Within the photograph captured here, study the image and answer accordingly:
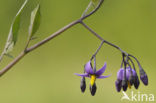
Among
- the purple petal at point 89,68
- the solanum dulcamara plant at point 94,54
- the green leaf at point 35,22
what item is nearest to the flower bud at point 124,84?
the solanum dulcamara plant at point 94,54

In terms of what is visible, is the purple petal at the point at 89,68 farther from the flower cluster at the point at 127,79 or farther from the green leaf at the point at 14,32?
the green leaf at the point at 14,32

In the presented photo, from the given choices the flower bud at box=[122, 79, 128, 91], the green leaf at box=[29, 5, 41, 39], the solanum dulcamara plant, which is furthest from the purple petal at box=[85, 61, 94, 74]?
the green leaf at box=[29, 5, 41, 39]

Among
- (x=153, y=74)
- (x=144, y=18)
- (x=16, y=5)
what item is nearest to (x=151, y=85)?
(x=153, y=74)

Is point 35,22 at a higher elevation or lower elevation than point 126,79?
higher

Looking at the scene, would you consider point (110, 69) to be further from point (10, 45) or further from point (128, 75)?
point (10, 45)

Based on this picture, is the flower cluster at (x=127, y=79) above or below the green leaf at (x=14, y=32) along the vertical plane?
below

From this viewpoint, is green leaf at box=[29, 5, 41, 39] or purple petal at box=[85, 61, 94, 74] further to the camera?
purple petal at box=[85, 61, 94, 74]

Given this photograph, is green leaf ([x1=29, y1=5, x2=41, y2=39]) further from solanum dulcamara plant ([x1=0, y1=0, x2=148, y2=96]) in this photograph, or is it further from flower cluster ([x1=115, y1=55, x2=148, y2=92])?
flower cluster ([x1=115, y1=55, x2=148, y2=92])

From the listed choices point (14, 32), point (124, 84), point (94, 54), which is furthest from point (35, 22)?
point (124, 84)

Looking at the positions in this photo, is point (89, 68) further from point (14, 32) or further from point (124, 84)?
point (14, 32)

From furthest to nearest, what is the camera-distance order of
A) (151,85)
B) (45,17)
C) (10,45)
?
1. (45,17)
2. (151,85)
3. (10,45)

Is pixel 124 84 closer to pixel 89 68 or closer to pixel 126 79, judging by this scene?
pixel 126 79
